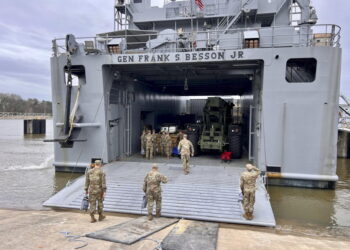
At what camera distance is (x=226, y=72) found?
504 inches

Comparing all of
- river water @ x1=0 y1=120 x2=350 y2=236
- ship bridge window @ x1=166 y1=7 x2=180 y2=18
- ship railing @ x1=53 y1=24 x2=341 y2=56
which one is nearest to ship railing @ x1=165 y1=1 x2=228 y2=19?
ship bridge window @ x1=166 y1=7 x2=180 y2=18

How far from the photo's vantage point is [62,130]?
34.1 ft

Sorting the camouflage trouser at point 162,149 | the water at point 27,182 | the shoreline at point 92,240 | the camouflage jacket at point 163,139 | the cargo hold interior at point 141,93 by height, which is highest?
the cargo hold interior at point 141,93

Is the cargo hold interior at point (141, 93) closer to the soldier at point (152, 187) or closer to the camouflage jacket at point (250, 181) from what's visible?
the camouflage jacket at point (250, 181)

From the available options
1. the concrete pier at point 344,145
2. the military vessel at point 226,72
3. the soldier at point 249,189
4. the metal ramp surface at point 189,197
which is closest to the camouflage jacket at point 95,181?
the metal ramp surface at point 189,197

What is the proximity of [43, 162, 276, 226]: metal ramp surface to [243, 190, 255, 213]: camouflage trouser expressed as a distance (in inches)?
10.1

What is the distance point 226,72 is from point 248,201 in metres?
7.79

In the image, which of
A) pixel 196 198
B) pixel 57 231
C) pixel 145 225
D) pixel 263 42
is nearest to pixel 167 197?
pixel 196 198

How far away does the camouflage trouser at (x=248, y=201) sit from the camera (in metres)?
6.24

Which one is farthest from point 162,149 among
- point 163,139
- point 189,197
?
point 189,197

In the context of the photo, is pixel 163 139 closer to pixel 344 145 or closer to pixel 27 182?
pixel 27 182

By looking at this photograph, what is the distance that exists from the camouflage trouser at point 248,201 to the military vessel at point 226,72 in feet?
10.8

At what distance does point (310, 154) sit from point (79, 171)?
8.69 metres

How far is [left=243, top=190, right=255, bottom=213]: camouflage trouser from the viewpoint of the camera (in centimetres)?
624
